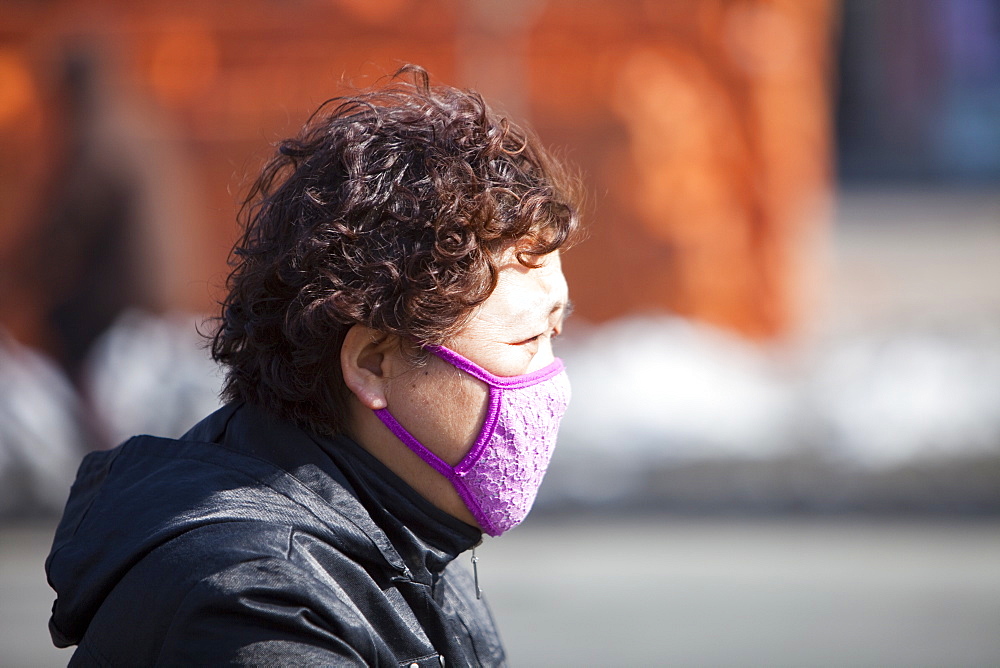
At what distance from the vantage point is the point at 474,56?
20.3ft

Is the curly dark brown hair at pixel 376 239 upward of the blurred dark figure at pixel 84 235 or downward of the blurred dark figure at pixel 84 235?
upward

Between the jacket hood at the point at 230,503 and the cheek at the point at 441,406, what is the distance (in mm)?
89

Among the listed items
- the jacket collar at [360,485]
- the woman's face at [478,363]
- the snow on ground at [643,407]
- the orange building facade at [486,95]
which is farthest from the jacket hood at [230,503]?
the orange building facade at [486,95]

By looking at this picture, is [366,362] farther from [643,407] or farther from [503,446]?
[643,407]

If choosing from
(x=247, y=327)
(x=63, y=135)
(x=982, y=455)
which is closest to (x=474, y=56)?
(x=63, y=135)

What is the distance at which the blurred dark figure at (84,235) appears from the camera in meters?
6.08

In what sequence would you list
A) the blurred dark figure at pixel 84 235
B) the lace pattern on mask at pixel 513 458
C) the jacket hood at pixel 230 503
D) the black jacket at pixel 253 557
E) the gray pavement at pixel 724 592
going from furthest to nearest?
the blurred dark figure at pixel 84 235 → the gray pavement at pixel 724 592 → the lace pattern on mask at pixel 513 458 → the jacket hood at pixel 230 503 → the black jacket at pixel 253 557

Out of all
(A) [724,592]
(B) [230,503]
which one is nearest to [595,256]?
(A) [724,592]

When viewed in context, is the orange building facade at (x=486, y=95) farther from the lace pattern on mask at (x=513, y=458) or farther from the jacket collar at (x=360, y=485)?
the jacket collar at (x=360, y=485)

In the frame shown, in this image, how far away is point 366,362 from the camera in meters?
1.58

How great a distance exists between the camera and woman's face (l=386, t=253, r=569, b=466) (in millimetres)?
1558

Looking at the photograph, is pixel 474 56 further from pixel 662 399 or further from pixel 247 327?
pixel 247 327

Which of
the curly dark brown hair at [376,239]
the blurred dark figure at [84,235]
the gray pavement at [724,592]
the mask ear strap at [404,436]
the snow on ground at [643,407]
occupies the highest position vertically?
the curly dark brown hair at [376,239]

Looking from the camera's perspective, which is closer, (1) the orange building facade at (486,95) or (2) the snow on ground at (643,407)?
(2) the snow on ground at (643,407)
